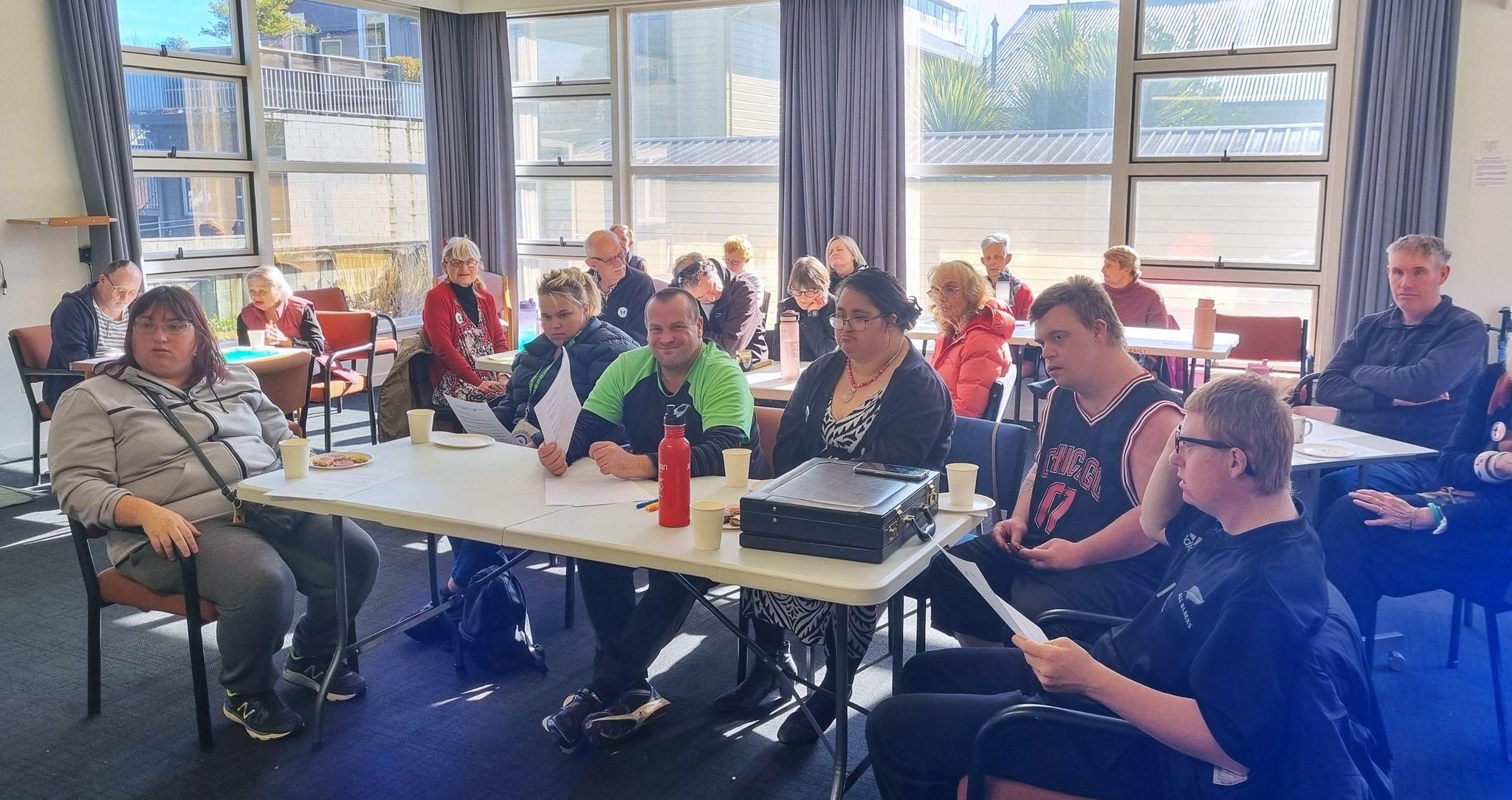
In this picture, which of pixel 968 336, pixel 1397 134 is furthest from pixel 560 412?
pixel 1397 134

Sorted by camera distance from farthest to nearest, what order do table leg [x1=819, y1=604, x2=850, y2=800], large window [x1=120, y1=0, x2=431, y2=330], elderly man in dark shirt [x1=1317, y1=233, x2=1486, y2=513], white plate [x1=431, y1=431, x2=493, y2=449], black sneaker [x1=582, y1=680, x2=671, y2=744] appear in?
large window [x1=120, y1=0, x2=431, y2=330] < elderly man in dark shirt [x1=1317, y1=233, x2=1486, y2=513] < white plate [x1=431, y1=431, x2=493, y2=449] < black sneaker [x1=582, y1=680, x2=671, y2=744] < table leg [x1=819, y1=604, x2=850, y2=800]

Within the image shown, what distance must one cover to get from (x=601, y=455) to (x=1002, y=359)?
1669 mm

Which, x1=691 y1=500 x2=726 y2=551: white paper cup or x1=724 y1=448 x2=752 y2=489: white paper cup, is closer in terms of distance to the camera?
x1=691 y1=500 x2=726 y2=551: white paper cup

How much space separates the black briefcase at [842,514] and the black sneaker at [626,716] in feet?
2.71

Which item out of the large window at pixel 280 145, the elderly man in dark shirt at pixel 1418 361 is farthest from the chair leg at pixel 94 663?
the large window at pixel 280 145

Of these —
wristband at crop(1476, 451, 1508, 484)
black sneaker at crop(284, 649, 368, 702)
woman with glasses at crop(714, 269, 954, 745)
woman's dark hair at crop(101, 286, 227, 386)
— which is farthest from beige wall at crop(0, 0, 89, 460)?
wristband at crop(1476, 451, 1508, 484)

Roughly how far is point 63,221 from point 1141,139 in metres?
5.79

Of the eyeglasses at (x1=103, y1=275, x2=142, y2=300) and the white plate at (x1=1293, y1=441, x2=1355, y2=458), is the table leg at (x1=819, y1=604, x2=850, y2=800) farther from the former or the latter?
the eyeglasses at (x1=103, y1=275, x2=142, y2=300)

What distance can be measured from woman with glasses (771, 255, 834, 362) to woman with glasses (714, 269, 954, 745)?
2519 millimetres

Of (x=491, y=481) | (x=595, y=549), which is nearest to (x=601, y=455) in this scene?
(x=491, y=481)

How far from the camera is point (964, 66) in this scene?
6.84 meters

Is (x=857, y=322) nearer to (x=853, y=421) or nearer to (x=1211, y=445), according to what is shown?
(x=853, y=421)

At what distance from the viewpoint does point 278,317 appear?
591 cm

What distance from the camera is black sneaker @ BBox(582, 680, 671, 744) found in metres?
2.74
